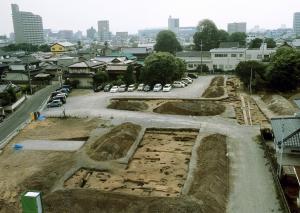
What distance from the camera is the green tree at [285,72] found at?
40.2 meters

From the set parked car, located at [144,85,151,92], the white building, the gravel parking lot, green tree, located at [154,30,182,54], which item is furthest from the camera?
green tree, located at [154,30,182,54]

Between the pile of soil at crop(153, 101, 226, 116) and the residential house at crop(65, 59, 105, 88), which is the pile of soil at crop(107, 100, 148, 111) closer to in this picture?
the pile of soil at crop(153, 101, 226, 116)

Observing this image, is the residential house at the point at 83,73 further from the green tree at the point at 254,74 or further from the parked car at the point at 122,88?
the green tree at the point at 254,74

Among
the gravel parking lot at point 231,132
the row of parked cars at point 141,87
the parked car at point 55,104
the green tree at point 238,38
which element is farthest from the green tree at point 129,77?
the green tree at point 238,38

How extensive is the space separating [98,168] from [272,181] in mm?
10708

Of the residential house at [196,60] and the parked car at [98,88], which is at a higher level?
the residential house at [196,60]

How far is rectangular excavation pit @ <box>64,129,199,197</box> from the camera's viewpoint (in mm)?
18469

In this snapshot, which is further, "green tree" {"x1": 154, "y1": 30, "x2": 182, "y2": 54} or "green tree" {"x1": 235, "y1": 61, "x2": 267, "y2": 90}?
"green tree" {"x1": 154, "y1": 30, "x2": 182, "y2": 54}

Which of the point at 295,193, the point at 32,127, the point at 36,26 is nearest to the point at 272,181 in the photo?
the point at 295,193

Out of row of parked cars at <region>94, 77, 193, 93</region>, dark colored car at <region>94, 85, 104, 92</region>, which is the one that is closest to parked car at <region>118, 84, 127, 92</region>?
row of parked cars at <region>94, 77, 193, 93</region>

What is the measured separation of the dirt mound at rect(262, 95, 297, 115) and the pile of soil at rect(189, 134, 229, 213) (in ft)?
33.0

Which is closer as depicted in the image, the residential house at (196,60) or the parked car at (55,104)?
the parked car at (55,104)

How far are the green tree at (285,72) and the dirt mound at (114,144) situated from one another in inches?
857

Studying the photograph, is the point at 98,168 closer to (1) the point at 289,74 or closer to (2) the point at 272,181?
(2) the point at 272,181
